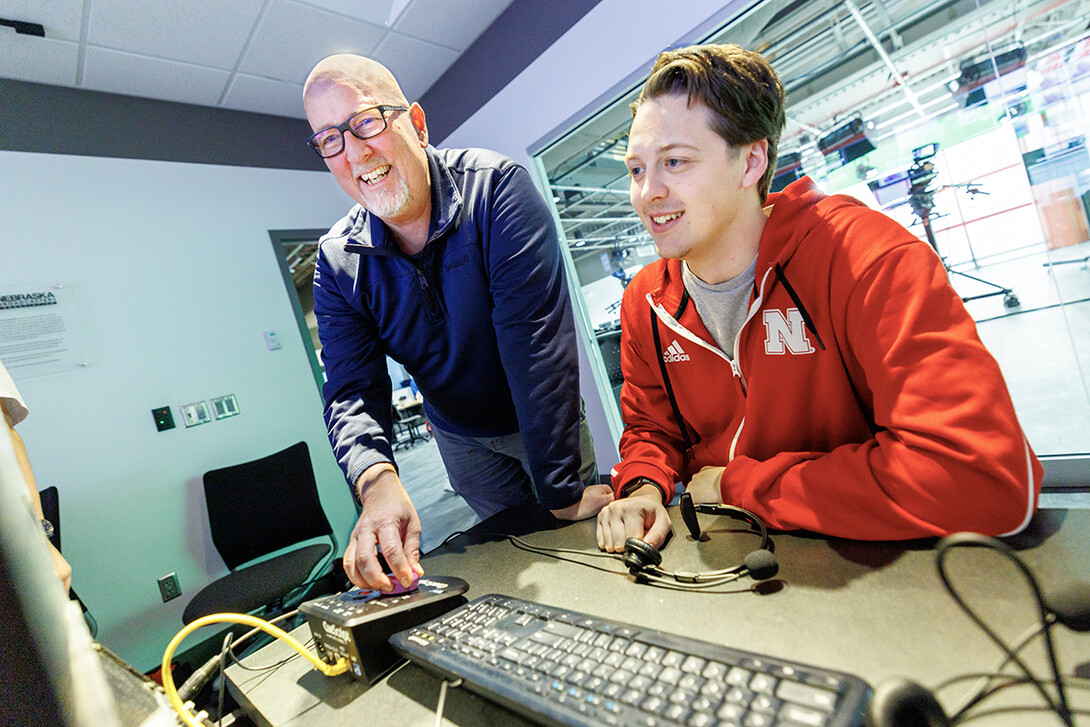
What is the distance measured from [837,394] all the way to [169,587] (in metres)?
3.30

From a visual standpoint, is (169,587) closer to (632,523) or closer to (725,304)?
(632,523)

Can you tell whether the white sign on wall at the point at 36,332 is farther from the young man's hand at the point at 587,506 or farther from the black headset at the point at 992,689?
the black headset at the point at 992,689

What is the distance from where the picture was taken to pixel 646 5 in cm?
260

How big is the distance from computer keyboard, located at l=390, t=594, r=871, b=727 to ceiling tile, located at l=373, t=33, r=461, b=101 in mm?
3601

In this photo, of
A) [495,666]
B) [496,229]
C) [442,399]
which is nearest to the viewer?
[495,666]

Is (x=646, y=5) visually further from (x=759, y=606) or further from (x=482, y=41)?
(x=759, y=606)

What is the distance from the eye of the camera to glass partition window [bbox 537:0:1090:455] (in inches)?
85.4

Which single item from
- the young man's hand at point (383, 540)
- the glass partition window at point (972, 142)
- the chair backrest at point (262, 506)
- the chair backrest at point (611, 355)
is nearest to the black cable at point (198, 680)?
the young man's hand at point (383, 540)

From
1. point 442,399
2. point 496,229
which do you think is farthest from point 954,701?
point 442,399

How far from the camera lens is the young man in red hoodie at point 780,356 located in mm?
623

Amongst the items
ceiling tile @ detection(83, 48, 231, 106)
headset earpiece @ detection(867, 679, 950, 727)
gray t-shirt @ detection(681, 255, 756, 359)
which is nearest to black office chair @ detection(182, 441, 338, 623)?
gray t-shirt @ detection(681, 255, 756, 359)

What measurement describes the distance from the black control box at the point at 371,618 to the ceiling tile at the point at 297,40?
122 inches

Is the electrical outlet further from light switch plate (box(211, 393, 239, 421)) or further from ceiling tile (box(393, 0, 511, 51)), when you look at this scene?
ceiling tile (box(393, 0, 511, 51))

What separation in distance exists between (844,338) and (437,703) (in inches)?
32.1
